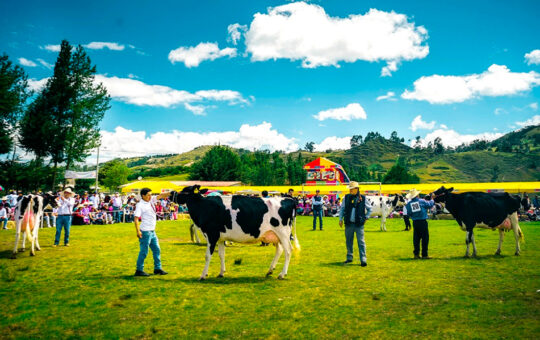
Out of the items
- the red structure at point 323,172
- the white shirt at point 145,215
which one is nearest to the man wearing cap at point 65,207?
the white shirt at point 145,215

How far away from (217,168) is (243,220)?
7868cm

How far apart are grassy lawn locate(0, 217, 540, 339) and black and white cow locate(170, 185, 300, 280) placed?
35.5 inches

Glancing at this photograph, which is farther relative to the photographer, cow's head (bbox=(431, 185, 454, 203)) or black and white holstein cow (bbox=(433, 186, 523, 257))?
cow's head (bbox=(431, 185, 454, 203))

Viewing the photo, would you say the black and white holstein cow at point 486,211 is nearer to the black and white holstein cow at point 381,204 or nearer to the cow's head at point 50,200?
the black and white holstein cow at point 381,204

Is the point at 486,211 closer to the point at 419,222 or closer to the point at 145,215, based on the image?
the point at 419,222

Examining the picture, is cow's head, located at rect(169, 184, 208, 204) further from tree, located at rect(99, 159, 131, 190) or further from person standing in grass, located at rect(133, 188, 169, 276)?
tree, located at rect(99, 159, 131, 190)

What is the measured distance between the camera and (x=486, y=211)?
11.7 meters

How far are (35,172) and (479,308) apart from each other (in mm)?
37811

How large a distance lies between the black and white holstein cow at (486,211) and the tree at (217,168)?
7699cm

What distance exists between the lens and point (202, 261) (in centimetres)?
1094

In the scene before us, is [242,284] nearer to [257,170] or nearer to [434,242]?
[434,242]

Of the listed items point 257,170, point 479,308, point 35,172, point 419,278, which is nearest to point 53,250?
point 419,278

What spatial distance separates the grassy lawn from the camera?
5.26 meters

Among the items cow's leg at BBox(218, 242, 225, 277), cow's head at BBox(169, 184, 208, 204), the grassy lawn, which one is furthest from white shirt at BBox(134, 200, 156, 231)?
cow's leg at BBox(218, 242, 225, 277)
